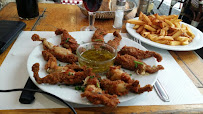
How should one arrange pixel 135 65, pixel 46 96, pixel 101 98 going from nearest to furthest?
pixel 101 98, pixel 46 96, pixel 135 65

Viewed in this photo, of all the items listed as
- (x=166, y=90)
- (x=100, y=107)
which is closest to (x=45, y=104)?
(x=100, y=107)

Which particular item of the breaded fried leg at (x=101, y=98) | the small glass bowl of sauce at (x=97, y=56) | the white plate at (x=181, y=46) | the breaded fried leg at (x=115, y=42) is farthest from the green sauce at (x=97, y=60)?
the white plate at (x=181, y=46)

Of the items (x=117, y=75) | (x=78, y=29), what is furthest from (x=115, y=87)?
(x=78, y=29)

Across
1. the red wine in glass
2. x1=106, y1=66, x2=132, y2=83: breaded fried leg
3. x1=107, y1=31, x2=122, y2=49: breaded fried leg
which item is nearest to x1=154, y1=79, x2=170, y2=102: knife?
x1=106, y1=66, x2=132, y2=83: breaded fried leg

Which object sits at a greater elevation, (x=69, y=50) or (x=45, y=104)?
(x=69, y=50)

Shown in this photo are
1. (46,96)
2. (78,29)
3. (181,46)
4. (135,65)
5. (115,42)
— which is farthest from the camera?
(78,29)

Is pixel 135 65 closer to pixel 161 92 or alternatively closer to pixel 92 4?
pixel 161 92

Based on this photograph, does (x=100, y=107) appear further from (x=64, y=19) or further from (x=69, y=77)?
(x=64, y=19)
